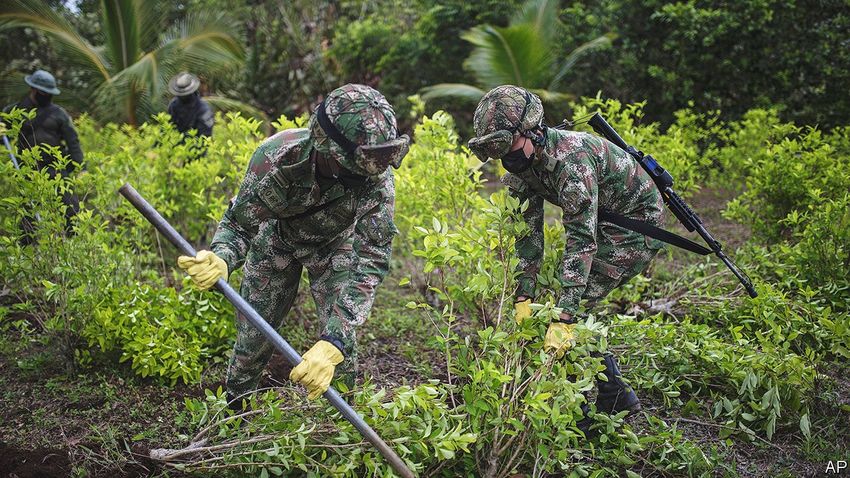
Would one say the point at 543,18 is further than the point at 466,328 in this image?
Yes

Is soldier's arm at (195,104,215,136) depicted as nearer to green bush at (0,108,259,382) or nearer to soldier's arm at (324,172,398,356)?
green bush at (0,108,259,382)

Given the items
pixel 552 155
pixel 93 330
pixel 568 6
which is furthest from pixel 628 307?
pixel 568 6

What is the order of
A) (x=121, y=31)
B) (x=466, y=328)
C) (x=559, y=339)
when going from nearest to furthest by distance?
1. (x=559, y=339)
2. (x=466, y=328)
3. (x=121, y=31)

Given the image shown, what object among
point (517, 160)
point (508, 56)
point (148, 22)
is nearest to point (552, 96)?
point (508, 56)

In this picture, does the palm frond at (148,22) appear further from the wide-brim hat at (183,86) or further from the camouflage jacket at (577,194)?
the camouflage jacket at (577,194)

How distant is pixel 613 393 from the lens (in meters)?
3.55

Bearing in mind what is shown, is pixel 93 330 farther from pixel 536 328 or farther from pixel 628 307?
pixel 628 307

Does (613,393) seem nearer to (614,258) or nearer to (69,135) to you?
(614,258)

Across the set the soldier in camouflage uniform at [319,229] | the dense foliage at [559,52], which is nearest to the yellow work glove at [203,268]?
the soldier in camouflage uniform at [319,229]

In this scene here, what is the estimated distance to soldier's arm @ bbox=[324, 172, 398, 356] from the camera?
299 centimetres

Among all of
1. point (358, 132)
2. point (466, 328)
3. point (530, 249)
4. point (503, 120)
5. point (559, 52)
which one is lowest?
point (466, 328)

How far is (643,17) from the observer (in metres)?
10.3

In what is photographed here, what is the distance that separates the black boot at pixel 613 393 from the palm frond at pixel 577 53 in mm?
7974

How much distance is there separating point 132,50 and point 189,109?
488cm
